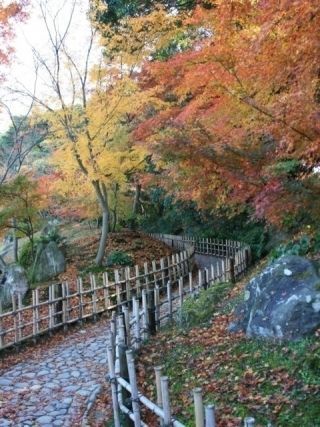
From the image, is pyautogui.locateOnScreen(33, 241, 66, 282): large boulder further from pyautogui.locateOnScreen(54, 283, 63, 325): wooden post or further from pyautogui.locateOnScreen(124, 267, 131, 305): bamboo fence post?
pyautogui.locateOnScreen(54, 283, 63, 325): wooden post

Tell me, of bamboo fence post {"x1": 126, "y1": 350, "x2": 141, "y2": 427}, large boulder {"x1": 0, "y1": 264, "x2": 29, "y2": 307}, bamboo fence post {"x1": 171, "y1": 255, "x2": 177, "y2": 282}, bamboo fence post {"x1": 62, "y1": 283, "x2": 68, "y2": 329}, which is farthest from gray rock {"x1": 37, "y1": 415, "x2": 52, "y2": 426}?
bamboo fence post {"x1": 171, "y1": 255, "x2": 177, "y2": 282}

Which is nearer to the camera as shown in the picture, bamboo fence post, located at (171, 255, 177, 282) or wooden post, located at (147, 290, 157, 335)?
wooden post, located at (147, 290, 157, 335)

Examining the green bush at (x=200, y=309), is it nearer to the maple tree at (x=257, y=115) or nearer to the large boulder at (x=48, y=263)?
the maple tree at (x=257, y=115)

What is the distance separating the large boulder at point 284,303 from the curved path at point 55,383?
2.47 metres

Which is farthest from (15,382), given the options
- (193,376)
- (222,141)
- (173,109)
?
(173,109)

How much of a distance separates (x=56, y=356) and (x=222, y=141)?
4971mm

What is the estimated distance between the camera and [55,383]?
22.5 ft

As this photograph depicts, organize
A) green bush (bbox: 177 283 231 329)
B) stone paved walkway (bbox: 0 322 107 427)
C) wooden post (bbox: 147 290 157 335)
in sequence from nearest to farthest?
1. stone paved walkway (bbox: 0 322 107 427)
2. green bush (bbox: 177 283 231 329)
3. wooden post (bbox: 147 290 157 335)

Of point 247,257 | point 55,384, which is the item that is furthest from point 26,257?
point 55,384

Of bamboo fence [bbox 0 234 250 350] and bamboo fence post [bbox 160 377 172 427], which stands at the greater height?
bamboo fence post [bbox 160 377 172 427]

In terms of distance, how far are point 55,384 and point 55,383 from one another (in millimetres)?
40

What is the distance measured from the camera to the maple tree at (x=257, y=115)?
19.1 ft

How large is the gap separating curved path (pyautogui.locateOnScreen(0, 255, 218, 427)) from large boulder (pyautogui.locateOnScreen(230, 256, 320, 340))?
2.47 meters

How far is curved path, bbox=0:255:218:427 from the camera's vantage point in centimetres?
572
